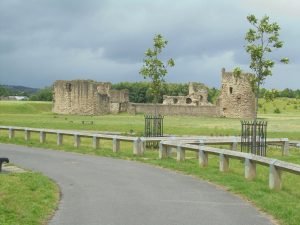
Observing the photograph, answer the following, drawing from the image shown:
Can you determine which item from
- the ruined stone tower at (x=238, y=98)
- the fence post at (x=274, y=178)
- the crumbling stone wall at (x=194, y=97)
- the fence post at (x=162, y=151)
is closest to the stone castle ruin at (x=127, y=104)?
the ruined stone tower at (x=238, y=98)

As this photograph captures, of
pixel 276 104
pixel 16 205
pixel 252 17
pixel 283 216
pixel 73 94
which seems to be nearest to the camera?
pixel 283 216

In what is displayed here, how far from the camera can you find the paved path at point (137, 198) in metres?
10.2

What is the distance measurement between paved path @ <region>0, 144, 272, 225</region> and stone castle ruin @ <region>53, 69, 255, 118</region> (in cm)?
5326

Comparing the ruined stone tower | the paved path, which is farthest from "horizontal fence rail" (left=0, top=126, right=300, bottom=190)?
the ruined stone tower

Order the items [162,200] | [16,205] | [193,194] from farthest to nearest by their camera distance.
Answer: [193,194] < [162,200] < [16,205]

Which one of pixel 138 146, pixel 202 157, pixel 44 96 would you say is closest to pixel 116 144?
pixel 138 146

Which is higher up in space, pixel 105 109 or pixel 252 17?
pixel 252 17

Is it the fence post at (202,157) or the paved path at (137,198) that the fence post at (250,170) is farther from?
the fence post at (202,157)

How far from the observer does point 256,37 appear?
22781 mm

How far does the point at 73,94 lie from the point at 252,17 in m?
56.0

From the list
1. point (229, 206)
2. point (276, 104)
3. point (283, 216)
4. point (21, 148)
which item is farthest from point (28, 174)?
point (276, 104)

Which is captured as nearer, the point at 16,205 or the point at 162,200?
the point at 16,205

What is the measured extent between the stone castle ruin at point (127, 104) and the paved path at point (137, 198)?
5326 centimetres

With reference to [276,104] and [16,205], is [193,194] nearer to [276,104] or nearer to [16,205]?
[16,205]
